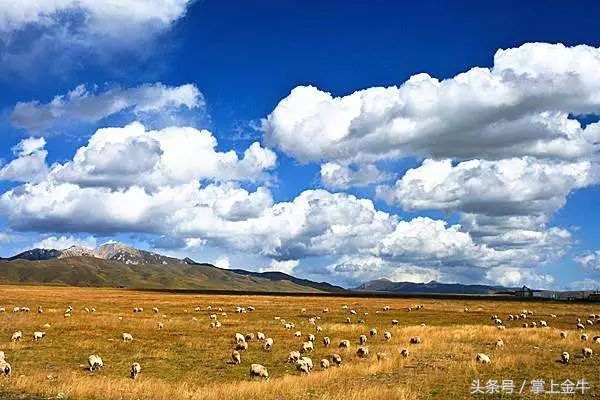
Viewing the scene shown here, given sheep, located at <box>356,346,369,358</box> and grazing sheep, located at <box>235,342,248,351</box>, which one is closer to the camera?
sheep, located at <box>356,346,369,358</box>

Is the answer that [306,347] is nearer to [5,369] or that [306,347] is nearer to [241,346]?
[241,346]

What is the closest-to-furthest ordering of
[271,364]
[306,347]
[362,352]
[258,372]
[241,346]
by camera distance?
[258,372] < [271,364] < [362,352] < [306,347] < [241,346]

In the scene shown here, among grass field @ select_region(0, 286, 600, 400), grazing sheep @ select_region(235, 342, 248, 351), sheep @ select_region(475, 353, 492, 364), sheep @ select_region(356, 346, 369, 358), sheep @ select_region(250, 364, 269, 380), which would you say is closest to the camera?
grass field @ select_region(0, 286, 600, 400)

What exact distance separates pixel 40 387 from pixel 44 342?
18.1 metres

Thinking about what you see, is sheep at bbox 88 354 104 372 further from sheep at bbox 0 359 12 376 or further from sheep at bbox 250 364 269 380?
sheep at bbox 250 364 269 380

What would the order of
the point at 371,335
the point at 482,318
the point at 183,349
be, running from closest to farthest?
the point at 183,349
the point at 371,335
the point at 482,318

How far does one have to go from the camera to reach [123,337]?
41312 mm

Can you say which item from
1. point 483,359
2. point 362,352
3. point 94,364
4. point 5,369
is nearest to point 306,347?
point 362,352

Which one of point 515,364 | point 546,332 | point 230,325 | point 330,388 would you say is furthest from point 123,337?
point 546,332

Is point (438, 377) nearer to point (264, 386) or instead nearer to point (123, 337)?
point (264, 386)

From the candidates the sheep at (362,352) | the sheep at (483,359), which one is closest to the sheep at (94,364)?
the sheep at (362,352)

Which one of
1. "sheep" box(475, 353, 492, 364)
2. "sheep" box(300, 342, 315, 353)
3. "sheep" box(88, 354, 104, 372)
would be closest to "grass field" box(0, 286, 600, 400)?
"sheep" box(88, 354, 104, 372)

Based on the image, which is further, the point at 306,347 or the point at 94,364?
the point at 306,347

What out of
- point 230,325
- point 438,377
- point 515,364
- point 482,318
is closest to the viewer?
point 438,377
